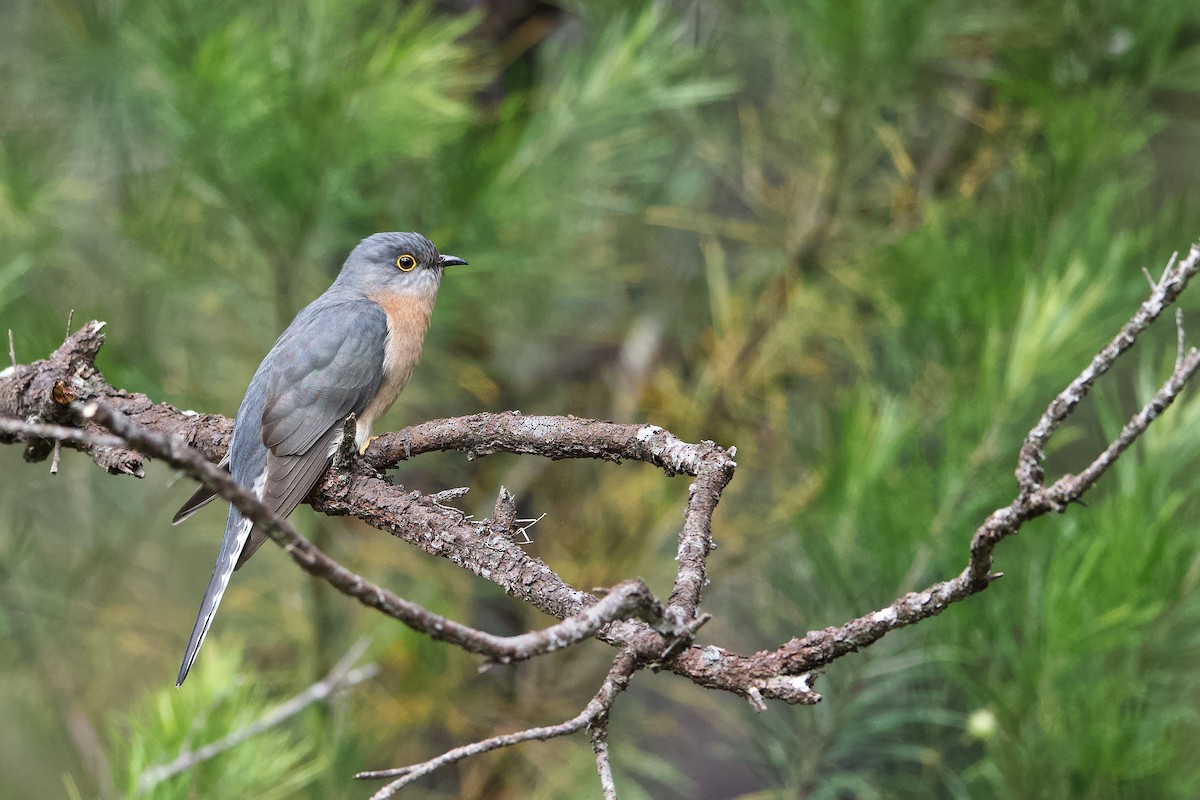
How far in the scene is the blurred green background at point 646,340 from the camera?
2.33m

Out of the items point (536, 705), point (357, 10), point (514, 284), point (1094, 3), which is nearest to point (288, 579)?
point (536, 705)

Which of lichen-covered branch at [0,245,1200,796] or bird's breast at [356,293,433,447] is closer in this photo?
lichen-covered branch at [0,245,1200,796]

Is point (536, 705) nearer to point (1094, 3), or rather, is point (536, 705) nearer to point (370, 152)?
point (370, 152)

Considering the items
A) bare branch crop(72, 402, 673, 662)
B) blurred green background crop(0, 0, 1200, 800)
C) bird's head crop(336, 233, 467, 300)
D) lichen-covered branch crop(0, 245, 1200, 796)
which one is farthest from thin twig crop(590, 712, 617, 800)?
bird's head crop(336, 233, 467, 300)

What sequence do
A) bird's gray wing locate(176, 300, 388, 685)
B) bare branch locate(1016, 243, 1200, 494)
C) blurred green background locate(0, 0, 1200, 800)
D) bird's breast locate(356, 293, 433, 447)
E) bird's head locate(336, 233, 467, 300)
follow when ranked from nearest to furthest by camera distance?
1. bare branch locate(1016, 243, 1200, 494)
2. bird's gray wing locate(176, 300, 388, 685)
3. blurred green background locate(0, 0, 1200, 800)
4. bird's breast locate(356, 293, 433, 447)
5. bird's head locate(336, 233, 467, 300)

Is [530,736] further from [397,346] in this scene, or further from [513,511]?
[397,346]

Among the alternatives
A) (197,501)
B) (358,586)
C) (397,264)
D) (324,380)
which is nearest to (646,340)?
(397,264)

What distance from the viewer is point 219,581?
2070 mm

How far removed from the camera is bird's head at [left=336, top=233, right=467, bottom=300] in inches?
106

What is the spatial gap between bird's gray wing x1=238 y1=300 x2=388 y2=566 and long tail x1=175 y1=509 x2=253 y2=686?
8 cm

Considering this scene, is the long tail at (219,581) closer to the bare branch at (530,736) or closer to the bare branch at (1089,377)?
the bare branch at (530,736)

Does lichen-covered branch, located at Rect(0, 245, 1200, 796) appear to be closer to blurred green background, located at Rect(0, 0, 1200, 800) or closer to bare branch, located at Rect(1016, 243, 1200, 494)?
bare branch, located at Rect(1016, 243, 1200, 494)

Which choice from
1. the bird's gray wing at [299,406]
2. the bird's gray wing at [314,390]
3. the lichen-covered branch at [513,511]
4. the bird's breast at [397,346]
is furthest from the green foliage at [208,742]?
the bird's breast at [397,346]

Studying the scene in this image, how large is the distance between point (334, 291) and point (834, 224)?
4.95ft
